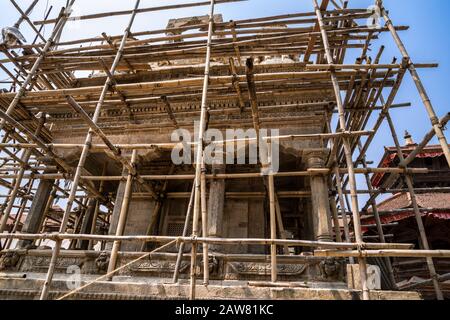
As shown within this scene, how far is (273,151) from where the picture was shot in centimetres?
828

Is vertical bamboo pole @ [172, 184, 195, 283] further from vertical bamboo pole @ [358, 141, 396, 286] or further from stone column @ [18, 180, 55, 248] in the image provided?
stone column @ [18, 180, 55, 248]

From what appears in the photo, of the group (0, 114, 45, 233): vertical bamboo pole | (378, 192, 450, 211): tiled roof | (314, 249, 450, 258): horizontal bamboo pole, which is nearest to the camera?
(314, 249, 450, 258): horizontal bamboo pole

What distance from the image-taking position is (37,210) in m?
8.77

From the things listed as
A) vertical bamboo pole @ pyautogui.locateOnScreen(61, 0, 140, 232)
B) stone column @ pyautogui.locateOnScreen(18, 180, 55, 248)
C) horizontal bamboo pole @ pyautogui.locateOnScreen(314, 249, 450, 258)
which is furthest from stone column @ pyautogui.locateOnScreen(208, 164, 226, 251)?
stone column @ pyautogui.locateOnScreen(18, 180, 55, 248)

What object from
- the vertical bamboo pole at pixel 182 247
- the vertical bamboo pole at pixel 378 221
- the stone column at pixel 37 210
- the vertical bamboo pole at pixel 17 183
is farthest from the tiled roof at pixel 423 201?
Answer: the vertical bamboo pole at pixel 17 183

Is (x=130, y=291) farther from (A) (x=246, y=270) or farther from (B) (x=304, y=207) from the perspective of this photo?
(B) (x=304, y=207)

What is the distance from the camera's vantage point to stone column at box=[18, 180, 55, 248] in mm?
8484

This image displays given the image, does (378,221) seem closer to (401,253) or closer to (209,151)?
(401,253)

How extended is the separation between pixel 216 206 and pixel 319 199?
2.71 meters

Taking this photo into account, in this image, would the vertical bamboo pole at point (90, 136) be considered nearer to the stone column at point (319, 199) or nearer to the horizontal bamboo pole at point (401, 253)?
the horizontal bamboo pole at point (401, 253)

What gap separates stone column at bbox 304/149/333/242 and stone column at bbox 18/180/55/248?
313 inches

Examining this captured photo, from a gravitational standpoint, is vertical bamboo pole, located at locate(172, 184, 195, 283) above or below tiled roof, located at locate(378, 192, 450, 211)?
below

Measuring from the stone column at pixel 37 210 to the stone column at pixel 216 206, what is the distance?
5.23 metres

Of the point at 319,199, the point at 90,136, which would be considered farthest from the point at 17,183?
the point at 319,199
